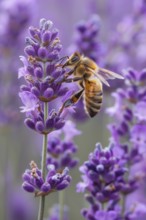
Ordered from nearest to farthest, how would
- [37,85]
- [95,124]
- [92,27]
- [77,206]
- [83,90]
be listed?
1. [37,85]
2. [83,90]
3. [92,27]
4. [77,206]
5. [95,124]

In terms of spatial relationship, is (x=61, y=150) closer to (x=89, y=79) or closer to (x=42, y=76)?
(x=89, y=79)

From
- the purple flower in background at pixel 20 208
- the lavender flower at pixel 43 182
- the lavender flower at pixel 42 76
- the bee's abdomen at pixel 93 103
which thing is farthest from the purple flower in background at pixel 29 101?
the purple flower in background at pixel 20 208

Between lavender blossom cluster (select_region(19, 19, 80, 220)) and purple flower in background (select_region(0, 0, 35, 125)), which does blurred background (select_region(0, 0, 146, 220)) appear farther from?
lavender blossom cluster (select_region(19, 19, 80, 220))

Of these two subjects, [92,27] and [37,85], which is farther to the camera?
[92,27]

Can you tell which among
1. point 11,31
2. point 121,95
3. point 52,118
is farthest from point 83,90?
point 11,31

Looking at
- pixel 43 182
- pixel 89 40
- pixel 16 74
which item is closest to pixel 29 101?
pixel 43 182

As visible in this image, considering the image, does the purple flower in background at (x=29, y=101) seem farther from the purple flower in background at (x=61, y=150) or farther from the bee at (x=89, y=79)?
the purple flower in background at (x=61, y=150)

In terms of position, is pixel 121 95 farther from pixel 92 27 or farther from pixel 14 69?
pixel 14 69
